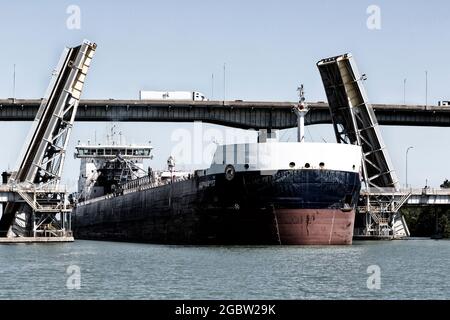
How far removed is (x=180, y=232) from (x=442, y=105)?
1871 inches

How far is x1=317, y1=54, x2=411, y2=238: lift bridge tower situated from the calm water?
21.1 meters

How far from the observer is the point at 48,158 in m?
67.8

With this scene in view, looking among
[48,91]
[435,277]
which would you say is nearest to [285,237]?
[435,277]

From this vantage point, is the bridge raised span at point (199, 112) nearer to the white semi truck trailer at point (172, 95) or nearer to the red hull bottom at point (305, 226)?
the white semi truck trailer at point (172, 95)

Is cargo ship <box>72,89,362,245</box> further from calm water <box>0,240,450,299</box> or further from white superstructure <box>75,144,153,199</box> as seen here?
white superstructure <box>75,144,153,199</box>

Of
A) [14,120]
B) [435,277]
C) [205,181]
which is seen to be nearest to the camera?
[435,277]

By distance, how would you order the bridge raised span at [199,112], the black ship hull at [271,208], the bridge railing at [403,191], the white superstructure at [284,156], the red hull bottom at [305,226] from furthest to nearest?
the bridge raised span at [199,112] → the bridge railing at [403,191] → the white superstructure at [284,156] → the black ship hull at [271,208] → the red hull bottom at [305,226]

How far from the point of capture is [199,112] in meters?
94.1

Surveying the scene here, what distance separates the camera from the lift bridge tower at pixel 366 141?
222ft

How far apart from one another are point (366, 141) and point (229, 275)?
41.5 metres

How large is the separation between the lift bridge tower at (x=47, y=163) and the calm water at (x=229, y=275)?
54.3ft

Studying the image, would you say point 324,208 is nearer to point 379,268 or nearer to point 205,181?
point 205,181

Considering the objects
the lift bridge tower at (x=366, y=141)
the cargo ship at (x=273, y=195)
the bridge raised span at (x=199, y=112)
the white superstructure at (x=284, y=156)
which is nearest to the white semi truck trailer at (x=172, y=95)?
the bridge raised span at (x=199, y=112)
